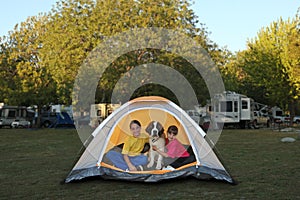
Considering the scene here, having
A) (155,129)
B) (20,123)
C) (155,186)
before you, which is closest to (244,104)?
(20,123)

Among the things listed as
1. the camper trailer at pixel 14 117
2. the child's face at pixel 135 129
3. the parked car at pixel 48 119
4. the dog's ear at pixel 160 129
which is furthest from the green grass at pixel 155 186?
the parked car at pixel 48 119

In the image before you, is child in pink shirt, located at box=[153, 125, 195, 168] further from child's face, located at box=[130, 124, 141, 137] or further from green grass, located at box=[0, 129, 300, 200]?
green grass, located at box=[0, 129, 300, 200]

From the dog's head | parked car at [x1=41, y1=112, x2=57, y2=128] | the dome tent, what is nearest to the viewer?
the dome tent

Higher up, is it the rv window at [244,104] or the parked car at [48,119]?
the rv window at [244,104]

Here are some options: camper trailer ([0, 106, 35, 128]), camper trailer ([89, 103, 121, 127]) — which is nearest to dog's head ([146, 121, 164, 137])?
camper trailer ([89, 103, 121, 127])

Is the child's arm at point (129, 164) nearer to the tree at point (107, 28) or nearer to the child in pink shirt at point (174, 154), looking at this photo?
the child in pink shirt at point (174, 154)

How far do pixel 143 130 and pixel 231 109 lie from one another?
19055 mm

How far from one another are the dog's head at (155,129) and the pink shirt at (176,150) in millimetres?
885

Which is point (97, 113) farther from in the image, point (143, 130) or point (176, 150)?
point (176, 150)

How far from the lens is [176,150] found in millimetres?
7762

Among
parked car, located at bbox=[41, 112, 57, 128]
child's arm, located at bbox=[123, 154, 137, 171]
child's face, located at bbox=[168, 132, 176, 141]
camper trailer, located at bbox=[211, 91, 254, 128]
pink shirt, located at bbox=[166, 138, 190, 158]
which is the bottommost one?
child's arm, located at bbox=[123, 154, 137, 171]

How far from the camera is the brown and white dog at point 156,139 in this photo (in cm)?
757

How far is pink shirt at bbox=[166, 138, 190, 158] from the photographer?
25.3ft

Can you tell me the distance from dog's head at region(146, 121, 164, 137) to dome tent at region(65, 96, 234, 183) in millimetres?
224
